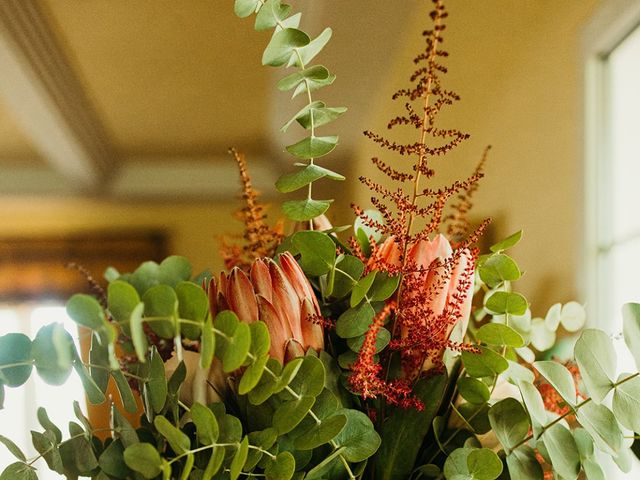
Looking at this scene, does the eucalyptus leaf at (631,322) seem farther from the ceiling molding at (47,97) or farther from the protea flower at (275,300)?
the ceiling molding at (47,97)

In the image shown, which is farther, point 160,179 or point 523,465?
point 160,179

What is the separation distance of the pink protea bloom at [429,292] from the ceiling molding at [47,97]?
2.61 meters

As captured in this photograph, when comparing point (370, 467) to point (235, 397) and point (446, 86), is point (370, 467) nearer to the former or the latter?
point (235, 397)

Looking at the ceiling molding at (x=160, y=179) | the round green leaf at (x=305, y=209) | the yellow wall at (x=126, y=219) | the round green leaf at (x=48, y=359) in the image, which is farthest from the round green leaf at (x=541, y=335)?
the yellow wall at (x=126, y=219)

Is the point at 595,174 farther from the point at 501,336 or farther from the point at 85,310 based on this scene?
the point at 85,310

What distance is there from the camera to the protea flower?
36cm

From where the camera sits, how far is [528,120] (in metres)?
1.59

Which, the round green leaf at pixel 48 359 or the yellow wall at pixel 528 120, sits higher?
the yellow wall at pixel 528 120

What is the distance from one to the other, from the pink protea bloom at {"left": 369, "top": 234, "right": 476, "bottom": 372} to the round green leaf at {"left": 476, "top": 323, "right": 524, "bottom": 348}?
0.01 meters

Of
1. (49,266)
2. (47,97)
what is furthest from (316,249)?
(49,266)

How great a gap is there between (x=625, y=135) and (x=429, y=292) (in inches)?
42.7

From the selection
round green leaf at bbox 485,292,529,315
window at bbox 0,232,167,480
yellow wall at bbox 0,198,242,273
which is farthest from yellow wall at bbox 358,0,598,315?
window at bbox 0,232,167,480

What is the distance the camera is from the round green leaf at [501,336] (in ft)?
1.29

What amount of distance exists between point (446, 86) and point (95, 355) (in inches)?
64.2
